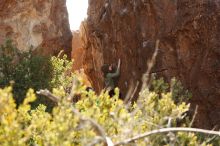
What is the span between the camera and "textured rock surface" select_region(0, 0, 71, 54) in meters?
17.6

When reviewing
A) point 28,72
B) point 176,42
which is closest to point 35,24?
point 28,72

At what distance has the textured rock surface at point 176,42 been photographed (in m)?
13.8

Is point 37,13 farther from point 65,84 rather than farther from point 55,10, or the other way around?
point 65,84

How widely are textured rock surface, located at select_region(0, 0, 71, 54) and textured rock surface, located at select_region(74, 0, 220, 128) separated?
257cm

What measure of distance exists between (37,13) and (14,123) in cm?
1463

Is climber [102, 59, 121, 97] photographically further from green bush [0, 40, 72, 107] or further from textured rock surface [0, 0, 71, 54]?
textured rock surface [0, 0, 71, 54]

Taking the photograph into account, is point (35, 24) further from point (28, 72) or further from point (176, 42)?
point (176, 42)

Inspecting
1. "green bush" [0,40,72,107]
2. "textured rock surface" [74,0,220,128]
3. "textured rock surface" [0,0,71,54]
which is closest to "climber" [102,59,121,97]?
Result: "textured rock surface" [74,0,220,128]

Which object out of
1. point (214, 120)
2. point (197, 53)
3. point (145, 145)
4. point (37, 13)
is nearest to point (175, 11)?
point (197, 53)

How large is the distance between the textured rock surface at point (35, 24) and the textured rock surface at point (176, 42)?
2.57 metres

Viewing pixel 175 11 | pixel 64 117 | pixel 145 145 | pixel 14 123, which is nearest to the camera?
pixel 14 123

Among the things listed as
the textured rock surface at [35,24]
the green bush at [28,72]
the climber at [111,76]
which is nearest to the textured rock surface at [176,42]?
the climber at [111,76]

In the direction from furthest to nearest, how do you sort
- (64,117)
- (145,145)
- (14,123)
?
1. (145,145)
2. (64,117)
3. (14,123)

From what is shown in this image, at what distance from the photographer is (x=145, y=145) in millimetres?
5137
